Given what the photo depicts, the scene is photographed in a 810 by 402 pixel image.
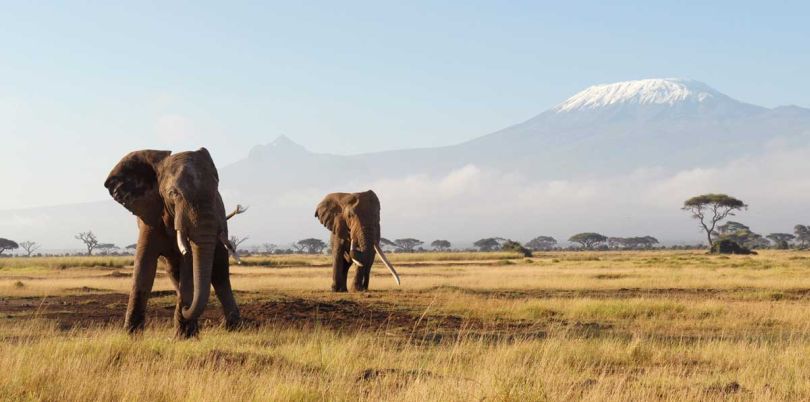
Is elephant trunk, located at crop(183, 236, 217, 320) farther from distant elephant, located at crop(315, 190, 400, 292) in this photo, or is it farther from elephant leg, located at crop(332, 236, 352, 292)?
elephant leg, located at crop(332, 236, 352, 292)

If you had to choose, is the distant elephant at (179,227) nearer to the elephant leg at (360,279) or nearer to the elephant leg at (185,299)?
the elephant leg at (185,299)

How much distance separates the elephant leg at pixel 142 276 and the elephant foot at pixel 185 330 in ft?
3.01

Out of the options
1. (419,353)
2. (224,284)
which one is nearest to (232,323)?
(224,284)

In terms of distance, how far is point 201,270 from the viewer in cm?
1353

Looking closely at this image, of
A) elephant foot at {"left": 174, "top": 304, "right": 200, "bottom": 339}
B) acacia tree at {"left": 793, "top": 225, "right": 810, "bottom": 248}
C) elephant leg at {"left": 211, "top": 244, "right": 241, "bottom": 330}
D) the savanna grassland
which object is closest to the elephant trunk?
elephant foot at {"left": 174, "top": 304, "right": 200, "bottom": 339}

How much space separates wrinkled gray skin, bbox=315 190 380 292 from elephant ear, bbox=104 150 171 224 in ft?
44.0

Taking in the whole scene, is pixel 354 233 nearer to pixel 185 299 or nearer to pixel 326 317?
pixel 326 317

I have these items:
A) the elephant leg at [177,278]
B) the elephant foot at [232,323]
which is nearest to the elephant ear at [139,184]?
the elephant leg at [177,278]

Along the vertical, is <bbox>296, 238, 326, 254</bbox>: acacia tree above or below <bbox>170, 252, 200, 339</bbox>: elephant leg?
above

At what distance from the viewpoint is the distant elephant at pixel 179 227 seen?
13.6 metres

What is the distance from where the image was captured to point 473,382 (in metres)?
9.18

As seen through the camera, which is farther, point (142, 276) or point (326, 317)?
point (326, 317)

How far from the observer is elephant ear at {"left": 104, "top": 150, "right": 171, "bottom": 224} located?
1459cm

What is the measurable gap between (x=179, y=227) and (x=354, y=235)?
15.0m
